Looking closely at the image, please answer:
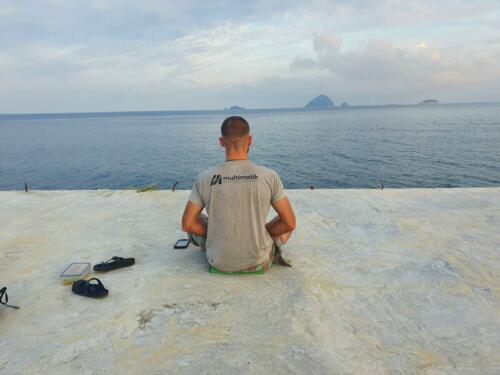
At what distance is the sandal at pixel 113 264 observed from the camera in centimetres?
470

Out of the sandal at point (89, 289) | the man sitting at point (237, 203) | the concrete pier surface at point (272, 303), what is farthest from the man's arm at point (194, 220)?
the sandal at point (89, 289)

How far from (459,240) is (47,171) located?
42020 millimetres

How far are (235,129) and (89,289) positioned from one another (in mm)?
2549

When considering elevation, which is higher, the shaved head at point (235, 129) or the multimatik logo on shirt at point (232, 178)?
the shaved head at point (235, 129)

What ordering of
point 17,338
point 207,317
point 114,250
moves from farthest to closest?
point 114,250 < point 207,317 < point 17,338

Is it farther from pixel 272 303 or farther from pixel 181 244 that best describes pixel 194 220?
pixel 181 244

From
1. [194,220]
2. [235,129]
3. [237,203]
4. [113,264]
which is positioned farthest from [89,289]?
[235,129]

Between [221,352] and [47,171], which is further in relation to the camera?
[47,171]

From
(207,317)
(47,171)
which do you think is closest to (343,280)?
(207,317)

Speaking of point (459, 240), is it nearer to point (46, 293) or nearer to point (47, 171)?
point (46, 293)

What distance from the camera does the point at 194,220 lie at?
4.21m

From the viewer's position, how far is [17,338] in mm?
3293

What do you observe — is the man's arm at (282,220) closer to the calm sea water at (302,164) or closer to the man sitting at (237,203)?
the man sitting at (237,203)

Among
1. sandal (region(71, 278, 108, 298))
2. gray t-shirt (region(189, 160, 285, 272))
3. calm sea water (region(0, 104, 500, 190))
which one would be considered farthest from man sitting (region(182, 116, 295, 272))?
calm sea water (region(0, 104, 500, 190))
